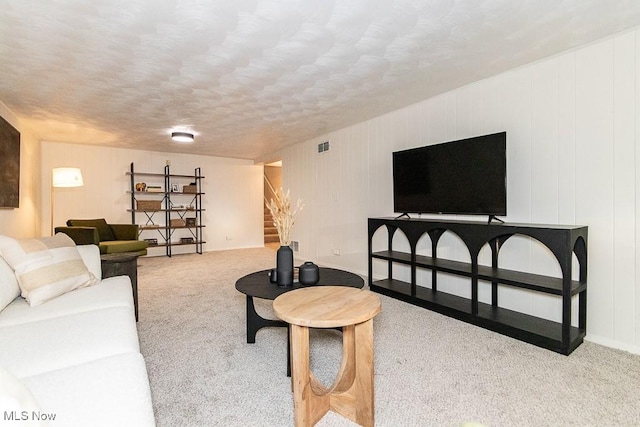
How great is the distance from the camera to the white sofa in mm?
869

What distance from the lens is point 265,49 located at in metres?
2.23

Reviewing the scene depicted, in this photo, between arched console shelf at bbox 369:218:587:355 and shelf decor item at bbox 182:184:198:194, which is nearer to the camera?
arched console shelf at bbox 369:218:587:355

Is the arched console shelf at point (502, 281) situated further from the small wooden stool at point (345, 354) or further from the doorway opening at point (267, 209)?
the doorway opening at point (267, 209)

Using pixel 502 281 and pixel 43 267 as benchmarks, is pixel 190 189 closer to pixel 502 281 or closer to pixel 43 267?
pixel 43 267

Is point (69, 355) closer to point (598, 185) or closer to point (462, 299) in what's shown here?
point (462, 299)

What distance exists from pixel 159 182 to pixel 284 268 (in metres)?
5.08

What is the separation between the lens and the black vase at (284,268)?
7.19 ft

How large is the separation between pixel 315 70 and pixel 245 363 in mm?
2282

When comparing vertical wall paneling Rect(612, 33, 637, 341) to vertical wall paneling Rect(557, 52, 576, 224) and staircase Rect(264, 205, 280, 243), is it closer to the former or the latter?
vertical wall paneling Rect(557, 52, 576, 224)

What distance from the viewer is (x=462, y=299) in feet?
9.79

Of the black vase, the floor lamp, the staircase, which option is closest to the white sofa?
the black vase

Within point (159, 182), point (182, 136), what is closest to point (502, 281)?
point (182, 136)

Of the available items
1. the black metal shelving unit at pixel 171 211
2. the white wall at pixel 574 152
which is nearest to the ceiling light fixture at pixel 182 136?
the black metal shelving unit at pixel 171 211

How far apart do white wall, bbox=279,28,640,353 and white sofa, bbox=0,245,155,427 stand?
2853 mm
